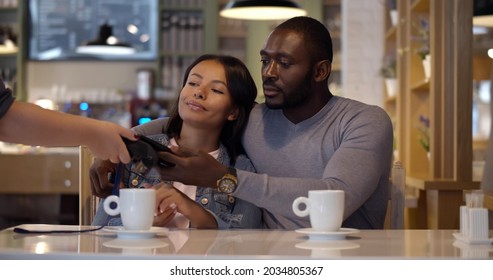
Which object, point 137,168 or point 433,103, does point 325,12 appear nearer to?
point 433,103

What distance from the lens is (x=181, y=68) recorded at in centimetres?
885

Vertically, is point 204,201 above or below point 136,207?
below

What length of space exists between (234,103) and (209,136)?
0.14 meters

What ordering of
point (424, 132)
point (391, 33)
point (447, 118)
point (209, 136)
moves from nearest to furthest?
point (209, 136) → point (447, 118) → point (424, 132) → point (391, 33)

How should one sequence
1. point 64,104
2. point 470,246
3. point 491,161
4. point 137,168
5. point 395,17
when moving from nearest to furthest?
point 470,246 < point 137,168 < point 491,161 < point 395,17 < point 64,104

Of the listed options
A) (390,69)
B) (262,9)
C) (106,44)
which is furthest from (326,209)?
(106,44)

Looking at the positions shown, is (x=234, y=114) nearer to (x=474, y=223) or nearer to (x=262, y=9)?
(x=474, y=223)

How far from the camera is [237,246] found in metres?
1.71

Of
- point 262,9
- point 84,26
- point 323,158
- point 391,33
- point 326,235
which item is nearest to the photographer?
point 326,235

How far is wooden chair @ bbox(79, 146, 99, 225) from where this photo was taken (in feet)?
8.16

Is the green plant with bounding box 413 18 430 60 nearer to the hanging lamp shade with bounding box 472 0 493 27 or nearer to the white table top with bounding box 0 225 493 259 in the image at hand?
the hanging lamp shade with bounding box 472 0 493 27
